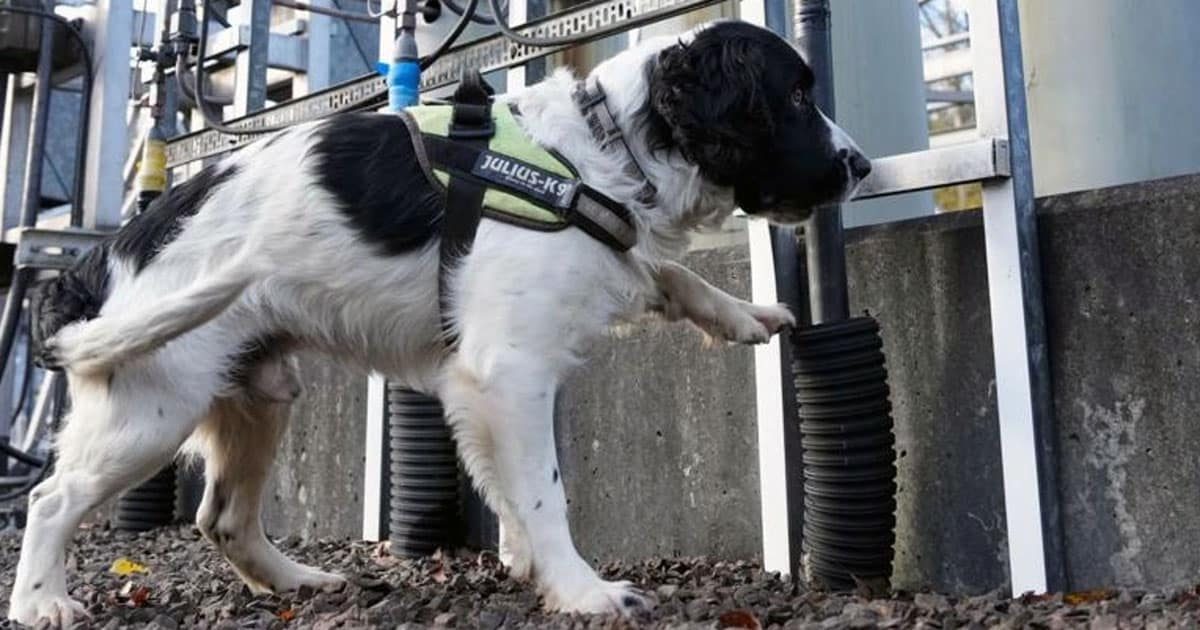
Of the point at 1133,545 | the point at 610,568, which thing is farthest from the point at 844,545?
the point at 610,568

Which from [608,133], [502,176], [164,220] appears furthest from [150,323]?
[608,133]

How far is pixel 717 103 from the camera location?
3.00 meters

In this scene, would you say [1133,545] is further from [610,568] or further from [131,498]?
[131,498]

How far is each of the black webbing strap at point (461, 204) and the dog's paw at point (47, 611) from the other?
1.07 metres

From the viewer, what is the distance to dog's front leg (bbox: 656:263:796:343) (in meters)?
3.25

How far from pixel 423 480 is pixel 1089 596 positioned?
88.7 inches

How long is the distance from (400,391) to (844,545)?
1.85 metres

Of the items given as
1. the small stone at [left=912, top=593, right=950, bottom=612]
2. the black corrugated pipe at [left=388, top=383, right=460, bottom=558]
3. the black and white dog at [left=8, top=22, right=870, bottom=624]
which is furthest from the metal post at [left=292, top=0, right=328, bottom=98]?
the small stone at [left=912, top=593, right=950, bottom=612]

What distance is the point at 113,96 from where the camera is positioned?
22.1 ft

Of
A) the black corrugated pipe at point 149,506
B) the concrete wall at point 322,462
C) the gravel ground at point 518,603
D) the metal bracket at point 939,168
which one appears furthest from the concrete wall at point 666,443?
the black corrugated pipe at point 149,506

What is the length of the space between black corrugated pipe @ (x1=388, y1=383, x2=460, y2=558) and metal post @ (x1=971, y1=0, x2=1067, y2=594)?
6.39 feet

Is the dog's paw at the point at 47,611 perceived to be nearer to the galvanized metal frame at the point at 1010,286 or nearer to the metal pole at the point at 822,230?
the galvanized metal frame at the point at 1010,286

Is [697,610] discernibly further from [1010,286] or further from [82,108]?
[82,108]

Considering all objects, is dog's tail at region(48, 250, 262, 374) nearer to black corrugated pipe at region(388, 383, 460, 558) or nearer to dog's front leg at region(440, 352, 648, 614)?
dog's front leg at region(440, 352, 648, 614)
